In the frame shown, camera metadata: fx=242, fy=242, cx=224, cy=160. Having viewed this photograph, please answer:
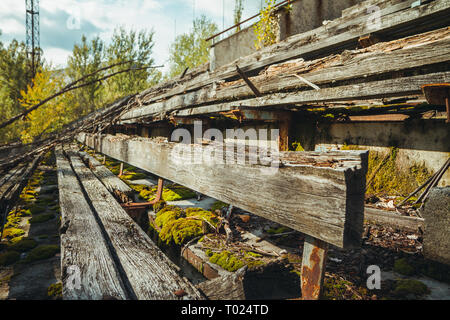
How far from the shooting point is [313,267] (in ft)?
3.99

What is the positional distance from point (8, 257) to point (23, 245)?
1.17 feet

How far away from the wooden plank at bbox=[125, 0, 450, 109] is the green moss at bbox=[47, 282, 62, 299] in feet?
9.83

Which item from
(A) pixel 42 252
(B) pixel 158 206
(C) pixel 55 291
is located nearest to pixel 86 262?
(C) pixel 55 291

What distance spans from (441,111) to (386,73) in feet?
10.8

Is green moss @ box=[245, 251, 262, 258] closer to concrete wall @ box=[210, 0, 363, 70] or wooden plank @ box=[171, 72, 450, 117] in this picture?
wooden plank @ box=[171, 72, 450, 117]

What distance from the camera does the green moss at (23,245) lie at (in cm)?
278

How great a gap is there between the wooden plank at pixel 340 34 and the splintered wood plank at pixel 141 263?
2378mm

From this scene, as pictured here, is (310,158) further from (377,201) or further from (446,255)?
(377,201)

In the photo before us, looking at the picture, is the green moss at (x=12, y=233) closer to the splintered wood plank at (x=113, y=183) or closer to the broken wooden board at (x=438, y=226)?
the splintered wood plank at (x=113, y=183)

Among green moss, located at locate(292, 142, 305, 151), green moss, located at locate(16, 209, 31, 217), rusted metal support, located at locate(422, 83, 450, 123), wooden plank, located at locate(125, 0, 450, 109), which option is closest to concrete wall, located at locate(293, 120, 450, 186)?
green moss, located at locate(292, 142, 305, 151)

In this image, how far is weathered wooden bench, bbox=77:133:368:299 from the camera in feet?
2.95
